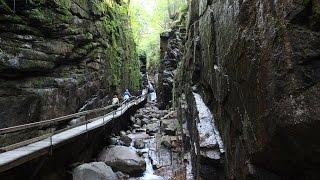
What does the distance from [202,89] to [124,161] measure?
14.1 ft

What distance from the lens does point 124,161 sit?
40.8ft

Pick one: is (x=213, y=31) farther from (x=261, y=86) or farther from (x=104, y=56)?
(x=104, y=56)

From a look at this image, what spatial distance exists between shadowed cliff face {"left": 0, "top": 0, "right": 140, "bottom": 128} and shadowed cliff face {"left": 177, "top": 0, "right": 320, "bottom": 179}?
25.6 feet

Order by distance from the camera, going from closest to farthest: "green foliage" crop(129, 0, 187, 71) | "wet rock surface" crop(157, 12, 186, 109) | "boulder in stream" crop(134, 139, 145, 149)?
"boulder in stream" crop(134, 139, 145, 149)
"wet rock surface" crop(157, 12, 186, 109)
"green foliage" crop(129, 0, 187, 71)

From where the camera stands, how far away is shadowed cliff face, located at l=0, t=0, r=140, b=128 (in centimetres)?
1130

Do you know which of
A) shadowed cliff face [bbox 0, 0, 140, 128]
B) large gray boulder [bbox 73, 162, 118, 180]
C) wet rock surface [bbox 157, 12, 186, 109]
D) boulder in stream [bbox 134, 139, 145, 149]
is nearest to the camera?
large gray boulder [bbox 73, 162, 118, 180]

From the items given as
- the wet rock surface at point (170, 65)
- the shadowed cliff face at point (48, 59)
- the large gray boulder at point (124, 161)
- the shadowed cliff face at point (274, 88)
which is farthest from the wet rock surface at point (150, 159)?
the wet rock surface at point (170, 65)

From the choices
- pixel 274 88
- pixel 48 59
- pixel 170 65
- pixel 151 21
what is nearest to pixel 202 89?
pixel 48 59

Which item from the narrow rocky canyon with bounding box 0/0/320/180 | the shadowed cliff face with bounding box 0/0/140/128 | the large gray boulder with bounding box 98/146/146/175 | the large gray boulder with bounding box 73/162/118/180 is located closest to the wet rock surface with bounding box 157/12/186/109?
the narrow rocky canyon with bounding box 0/0/320/180

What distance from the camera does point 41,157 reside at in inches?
341

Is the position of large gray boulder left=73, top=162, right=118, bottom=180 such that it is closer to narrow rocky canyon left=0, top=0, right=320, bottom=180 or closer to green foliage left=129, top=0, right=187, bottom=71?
narrow rocky canyon left=0, top=0, right=320, bottom=180

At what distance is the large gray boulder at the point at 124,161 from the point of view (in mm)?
12367

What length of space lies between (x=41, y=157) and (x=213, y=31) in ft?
20.9

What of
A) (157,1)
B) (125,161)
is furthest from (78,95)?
(157,1)
